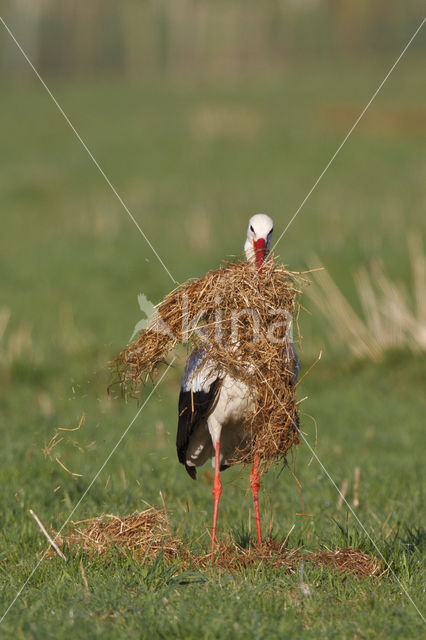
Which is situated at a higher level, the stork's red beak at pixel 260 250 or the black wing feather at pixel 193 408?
the stork's red beak at pixel 260 250

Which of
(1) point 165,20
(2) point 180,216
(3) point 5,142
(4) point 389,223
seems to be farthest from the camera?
(1) point 165,20

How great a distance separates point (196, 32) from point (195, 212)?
187ft

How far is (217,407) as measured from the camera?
5.45 m

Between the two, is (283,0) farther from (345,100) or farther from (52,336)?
(52,336)

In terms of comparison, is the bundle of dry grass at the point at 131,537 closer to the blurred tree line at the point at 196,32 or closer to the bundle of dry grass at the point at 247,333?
the bundle of dry grass at the point at 247,333

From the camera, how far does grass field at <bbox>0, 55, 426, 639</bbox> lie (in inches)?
183

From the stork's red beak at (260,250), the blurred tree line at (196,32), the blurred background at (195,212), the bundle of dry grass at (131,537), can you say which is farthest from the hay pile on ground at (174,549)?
the blurred tree line at (196,32)

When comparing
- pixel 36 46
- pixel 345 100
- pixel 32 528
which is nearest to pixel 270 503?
pixel 32 528

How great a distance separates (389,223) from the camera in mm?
24812

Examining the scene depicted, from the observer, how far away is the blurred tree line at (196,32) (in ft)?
246

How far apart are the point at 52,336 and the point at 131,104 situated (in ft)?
140

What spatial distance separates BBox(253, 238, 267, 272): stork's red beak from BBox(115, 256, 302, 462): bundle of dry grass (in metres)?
Result: 0.05

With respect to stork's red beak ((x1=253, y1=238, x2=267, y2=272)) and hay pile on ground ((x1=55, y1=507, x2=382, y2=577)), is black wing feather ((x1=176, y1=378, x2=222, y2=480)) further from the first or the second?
stork's red beak ((x1=253, y1=238, x2=267, y2=272))

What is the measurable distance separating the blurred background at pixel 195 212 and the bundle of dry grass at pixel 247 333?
311 millimetres
